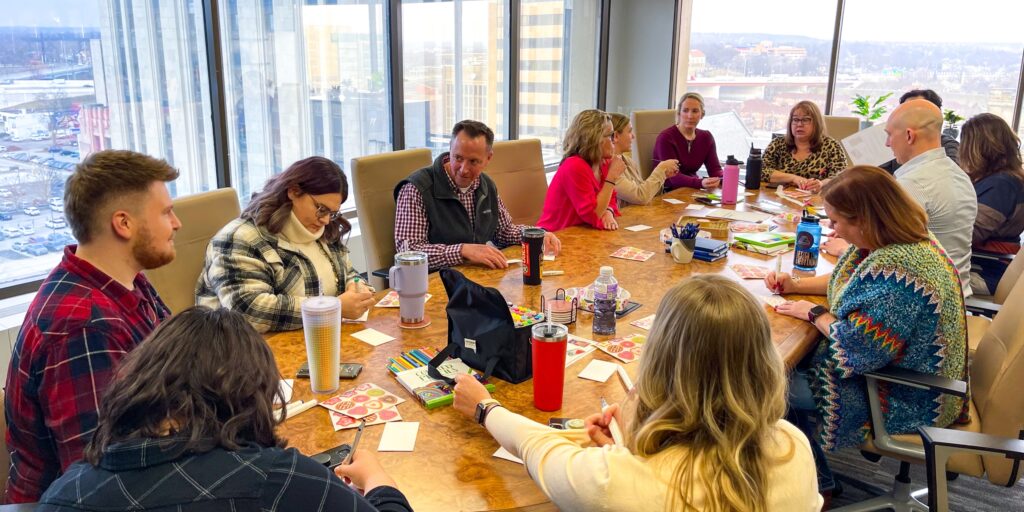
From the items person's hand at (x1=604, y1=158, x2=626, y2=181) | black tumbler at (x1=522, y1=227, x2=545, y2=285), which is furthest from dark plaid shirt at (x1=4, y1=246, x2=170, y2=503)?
person's hand at (x1=604, y1=158, x2=626, y2=181)

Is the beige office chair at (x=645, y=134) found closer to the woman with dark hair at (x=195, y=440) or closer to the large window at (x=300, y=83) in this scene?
the large window at (x=300, y=83)

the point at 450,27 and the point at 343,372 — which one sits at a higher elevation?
the point at 450,27

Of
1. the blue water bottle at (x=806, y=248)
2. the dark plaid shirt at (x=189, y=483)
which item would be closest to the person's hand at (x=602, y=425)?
the dark plaid shirt at (x=189, y=483)

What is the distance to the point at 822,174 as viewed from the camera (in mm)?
4562

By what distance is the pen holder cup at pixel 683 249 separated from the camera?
277 cm

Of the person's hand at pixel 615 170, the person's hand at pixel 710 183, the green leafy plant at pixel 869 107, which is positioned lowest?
the person's hand at pixel 710 183

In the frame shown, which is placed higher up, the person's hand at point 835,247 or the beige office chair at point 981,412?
the person's hand at point 835,247

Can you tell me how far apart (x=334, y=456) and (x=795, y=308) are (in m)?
1.51

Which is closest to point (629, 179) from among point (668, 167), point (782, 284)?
point (668, 167)

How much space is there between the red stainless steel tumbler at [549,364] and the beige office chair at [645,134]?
3.72m

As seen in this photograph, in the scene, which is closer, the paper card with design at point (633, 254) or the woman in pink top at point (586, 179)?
the paper card with design at point (633, 254)

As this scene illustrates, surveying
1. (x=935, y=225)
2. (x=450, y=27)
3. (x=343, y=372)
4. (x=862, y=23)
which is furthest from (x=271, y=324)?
(x=862, y=23)

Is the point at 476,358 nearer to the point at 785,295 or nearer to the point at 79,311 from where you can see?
the point at 79,311

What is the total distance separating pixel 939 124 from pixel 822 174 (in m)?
1.45
